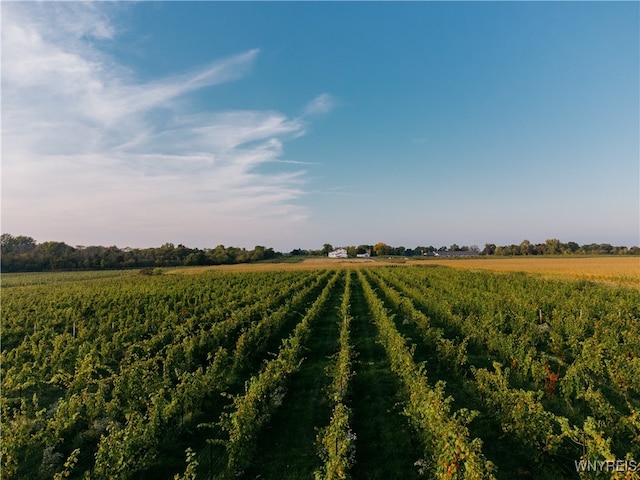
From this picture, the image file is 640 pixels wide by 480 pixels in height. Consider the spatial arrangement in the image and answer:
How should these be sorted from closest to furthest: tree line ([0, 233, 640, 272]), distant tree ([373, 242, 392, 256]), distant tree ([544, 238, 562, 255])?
tree line ([0, 233, 640, 272]), distant tree ([544, 238, 562, 255]), distant tree ([373, 242, 392, 256])

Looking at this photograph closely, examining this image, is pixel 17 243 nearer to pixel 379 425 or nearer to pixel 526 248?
pixel 379 425

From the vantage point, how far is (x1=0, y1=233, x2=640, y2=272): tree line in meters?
71.6

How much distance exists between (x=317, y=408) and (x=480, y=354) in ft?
24.9

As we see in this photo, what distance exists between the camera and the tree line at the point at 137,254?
71625 mm

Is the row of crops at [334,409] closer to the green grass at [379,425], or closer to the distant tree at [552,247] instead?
the green grass at [379,425]

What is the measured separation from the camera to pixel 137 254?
87.3 metres

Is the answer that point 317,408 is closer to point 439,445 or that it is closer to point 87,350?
point 439,445

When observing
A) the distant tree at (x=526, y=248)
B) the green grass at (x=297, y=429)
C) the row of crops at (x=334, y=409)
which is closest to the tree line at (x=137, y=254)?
the distant tree at (x=526, y=248)

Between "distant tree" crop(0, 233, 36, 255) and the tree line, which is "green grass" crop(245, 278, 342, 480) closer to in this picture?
the tree line

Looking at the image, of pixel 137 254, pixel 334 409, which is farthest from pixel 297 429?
pixel 137 254

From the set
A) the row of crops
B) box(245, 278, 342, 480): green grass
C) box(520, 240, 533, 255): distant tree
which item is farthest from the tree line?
box(245, 278, 342, 480): green grass

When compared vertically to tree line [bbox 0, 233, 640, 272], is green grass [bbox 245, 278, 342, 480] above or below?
below

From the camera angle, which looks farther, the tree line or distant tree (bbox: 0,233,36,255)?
distant tree (bbox: 0,233,36,255)

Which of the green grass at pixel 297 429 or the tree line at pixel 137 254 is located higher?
the tree line at pixel 137 254
